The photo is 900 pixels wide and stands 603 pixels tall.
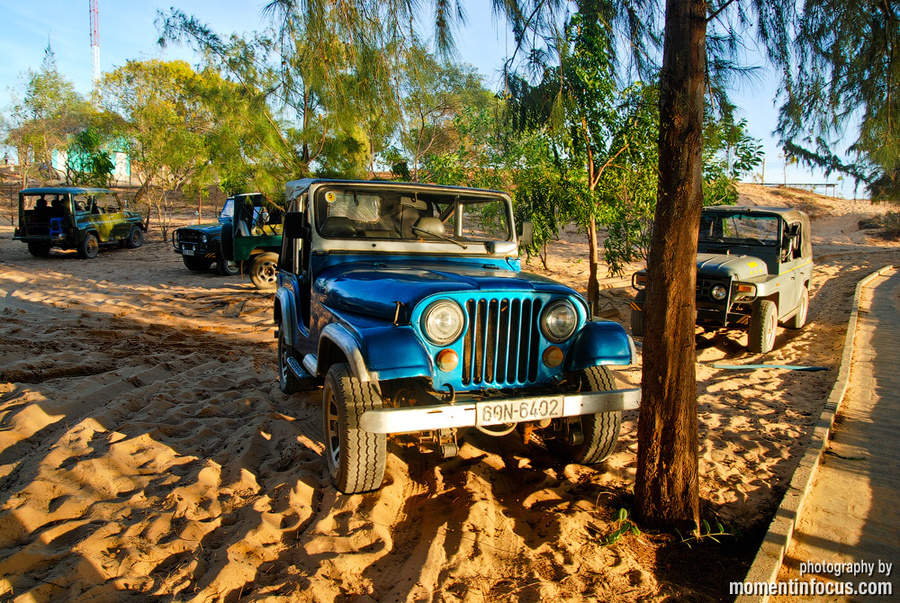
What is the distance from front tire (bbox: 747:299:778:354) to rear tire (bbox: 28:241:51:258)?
17.7 meters

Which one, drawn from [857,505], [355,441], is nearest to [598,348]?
[355,441]

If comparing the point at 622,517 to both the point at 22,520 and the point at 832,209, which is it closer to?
the point at 22,520

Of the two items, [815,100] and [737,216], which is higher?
[815,100]

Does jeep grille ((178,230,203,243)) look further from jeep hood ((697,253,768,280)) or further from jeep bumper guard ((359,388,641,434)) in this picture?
jeep bumper guard ((359,388,641,434))

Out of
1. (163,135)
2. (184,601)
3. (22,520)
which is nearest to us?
(184,601)

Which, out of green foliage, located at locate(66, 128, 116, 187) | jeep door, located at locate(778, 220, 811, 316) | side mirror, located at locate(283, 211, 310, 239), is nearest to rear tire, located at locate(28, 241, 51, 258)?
green foliage, located at locate(66, 128, 116, 187)

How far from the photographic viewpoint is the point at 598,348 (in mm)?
3299

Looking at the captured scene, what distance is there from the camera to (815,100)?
3.23 metres

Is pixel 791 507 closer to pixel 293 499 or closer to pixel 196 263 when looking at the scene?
pixel 293 499

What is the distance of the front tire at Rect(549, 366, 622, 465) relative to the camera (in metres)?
3.45

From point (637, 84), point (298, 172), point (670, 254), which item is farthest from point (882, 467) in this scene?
point (298, 172)

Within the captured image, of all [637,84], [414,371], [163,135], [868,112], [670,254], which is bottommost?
[414,371]

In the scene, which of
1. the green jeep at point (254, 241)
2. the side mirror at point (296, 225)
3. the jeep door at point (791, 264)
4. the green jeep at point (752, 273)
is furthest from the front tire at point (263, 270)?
the jeep door at point (791, 264)

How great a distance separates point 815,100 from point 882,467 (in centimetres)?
255
